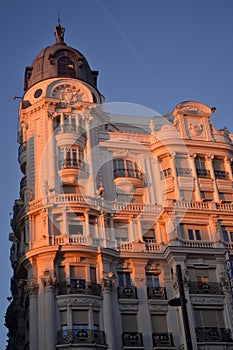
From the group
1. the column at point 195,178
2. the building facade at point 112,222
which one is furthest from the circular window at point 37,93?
the column at point 195,178

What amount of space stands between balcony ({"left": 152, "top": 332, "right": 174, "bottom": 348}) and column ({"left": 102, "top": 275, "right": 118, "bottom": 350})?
3.32 metres

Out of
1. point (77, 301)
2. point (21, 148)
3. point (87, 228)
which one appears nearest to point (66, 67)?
point (21, 148)

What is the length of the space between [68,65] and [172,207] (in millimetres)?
18643

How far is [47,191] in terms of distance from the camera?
46.4m

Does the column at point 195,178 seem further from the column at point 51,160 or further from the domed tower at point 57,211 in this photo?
the column at point 51,160

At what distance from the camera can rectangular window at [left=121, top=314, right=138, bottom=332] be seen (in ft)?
139

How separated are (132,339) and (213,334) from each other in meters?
6.20

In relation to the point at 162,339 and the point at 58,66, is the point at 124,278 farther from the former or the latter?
the point at 58,66

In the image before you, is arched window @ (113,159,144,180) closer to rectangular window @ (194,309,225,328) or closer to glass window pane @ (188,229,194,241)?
glass window pane @ (188,229,194,241)

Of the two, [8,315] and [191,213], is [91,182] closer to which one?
[191,213]

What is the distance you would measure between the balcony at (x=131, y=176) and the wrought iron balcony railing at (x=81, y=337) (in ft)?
46.6

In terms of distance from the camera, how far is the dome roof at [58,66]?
55.0 meters

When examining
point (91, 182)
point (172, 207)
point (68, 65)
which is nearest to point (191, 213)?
point (172, 207)

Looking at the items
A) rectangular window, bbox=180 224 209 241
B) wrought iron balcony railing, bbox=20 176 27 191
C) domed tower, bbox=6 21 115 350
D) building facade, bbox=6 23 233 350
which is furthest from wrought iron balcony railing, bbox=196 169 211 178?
wrought iron balcony railing, bbox=20 176 27 191
